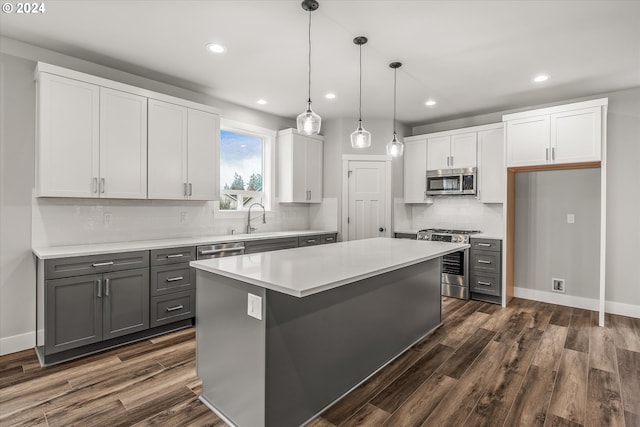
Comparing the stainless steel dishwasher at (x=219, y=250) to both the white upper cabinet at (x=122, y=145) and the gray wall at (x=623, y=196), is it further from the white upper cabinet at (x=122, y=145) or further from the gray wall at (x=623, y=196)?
the gray wall at (x=623, y=196)

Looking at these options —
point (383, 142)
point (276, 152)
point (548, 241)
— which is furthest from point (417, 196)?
point (276, 152)

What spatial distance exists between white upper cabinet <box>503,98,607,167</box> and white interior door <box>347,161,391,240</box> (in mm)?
1862

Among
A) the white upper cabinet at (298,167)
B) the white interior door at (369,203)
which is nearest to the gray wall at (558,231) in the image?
the white interior door at (369,203)

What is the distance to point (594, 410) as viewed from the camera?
2.12 m

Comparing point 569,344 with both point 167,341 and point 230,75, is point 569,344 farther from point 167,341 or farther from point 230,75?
point 230,75

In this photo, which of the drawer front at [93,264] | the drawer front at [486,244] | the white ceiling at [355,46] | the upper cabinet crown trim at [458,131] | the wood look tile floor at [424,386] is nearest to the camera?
the wood look tile floor at [424,386]

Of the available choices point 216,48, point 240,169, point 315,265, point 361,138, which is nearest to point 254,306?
point 315,265

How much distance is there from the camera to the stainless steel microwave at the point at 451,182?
489cm

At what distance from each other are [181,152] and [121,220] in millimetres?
957

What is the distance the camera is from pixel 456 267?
4.73m

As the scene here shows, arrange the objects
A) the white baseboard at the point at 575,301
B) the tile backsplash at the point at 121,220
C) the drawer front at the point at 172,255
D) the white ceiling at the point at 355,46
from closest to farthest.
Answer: the white ceiling at the point at 355,46
the tile backsplash at the point at 121,220
the drawer front at the point at 172,255
the white baseboard at the point at 575,301

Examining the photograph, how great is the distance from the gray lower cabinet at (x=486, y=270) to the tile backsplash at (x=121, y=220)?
3281mm

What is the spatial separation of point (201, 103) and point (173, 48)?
119cm

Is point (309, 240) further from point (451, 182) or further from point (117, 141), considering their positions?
point (117, 141)
